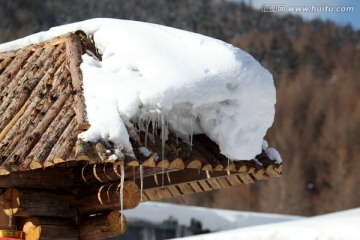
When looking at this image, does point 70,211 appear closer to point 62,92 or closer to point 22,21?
point 62,92

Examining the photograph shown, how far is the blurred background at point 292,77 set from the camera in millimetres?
47094

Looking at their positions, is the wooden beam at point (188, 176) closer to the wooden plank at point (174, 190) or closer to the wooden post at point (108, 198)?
the wooden plank at point (174, 190)

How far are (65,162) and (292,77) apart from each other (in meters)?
55.0

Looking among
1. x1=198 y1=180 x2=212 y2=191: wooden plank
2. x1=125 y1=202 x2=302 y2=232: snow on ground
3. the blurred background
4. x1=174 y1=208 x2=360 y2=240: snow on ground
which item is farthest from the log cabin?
the blurred background

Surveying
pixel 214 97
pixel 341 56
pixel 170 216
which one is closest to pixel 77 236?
pixel 214 97

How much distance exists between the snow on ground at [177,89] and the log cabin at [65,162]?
0.10 meters

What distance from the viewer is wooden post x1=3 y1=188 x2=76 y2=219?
19.2ft

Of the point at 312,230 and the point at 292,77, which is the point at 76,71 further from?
the point at 292,77

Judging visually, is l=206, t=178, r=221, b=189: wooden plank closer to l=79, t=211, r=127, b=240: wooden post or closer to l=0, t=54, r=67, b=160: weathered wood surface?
l=79, t=211, r=127, b=240: wooden post

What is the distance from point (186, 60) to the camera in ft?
A: 19.2

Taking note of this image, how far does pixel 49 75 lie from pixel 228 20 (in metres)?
58.5

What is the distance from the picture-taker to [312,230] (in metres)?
9.96

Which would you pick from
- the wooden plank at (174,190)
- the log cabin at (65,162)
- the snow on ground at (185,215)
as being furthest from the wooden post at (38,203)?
the snow on ground at (185,215)

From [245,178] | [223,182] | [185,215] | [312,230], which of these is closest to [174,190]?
[223,182]
